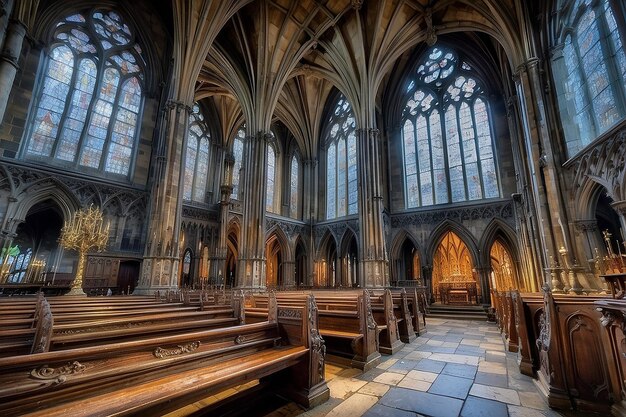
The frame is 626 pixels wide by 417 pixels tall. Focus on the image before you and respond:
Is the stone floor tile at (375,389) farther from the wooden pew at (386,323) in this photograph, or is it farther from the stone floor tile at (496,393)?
the wooden pew at (386,323)

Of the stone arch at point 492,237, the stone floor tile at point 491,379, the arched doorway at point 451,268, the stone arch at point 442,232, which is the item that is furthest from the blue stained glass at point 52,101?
the stone arch at point 492,237

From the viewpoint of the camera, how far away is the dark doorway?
42.3ft

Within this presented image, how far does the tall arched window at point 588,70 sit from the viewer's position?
6758 millimetres

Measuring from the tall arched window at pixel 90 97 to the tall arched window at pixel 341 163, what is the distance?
12275 mm

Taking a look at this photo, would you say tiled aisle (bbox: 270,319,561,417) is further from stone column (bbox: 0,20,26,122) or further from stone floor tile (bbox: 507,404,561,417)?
stone column (bbox: 0,20,26,122)

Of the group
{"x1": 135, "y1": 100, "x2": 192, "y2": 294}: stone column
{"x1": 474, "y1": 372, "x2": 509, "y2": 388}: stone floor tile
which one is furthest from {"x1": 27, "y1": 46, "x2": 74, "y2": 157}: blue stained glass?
{"x1": 474, "y1": 372, "x2": 509, "y2": 388}: stone floor tile

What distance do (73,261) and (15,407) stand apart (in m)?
13.4

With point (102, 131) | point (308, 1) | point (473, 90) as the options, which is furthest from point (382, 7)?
point (102, 131)

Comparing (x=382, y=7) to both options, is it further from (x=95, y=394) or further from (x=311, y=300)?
(x=95, y=394)

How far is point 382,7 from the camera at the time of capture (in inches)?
535

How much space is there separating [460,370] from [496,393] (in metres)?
0.88

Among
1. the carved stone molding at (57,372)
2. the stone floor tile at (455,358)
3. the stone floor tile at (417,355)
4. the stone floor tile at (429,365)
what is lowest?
the stone floor tile at (417,355)

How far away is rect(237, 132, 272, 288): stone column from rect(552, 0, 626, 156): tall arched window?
1164cm

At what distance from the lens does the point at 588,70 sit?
25.1 feet
